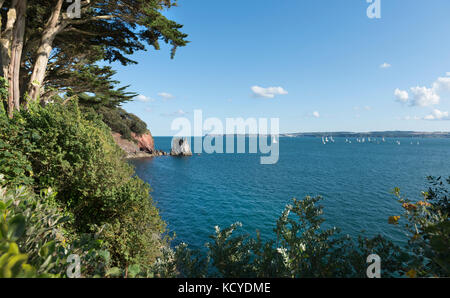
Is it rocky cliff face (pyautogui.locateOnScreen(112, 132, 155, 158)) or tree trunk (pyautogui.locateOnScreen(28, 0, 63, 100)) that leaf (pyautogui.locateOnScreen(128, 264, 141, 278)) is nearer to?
tree trunk (pyautogui.locateOnScreen(28, 0, 63, 100))

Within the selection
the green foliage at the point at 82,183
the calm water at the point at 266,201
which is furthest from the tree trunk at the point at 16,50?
the calm water at the point at 266,201

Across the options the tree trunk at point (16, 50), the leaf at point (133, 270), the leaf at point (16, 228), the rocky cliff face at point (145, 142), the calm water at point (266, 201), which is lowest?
the calm water at point (266, 201)

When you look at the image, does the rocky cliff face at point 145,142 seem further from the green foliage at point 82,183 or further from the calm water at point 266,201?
the green foliage at point 82,183

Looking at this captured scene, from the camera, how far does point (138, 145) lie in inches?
2584

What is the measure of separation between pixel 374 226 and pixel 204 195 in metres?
19.8

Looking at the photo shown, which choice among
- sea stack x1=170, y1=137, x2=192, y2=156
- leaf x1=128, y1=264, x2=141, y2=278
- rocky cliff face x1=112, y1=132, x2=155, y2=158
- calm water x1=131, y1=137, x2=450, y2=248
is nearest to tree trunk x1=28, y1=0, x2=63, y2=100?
leaf x1=128, y1=264, x2=141, y2=278

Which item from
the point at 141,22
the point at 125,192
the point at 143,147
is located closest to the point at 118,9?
the point at 141,22

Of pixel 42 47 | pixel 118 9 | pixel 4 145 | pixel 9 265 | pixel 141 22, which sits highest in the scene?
pixel 118 9

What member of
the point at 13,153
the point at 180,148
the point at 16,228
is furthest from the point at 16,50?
the point at 180,148

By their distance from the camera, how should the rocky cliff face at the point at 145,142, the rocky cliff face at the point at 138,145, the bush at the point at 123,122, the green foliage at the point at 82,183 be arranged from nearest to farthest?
the green foliage at the point at 82,183 < the bush at the point at 123,122 < the rocky cliff face at the point at 138,145 < the rocky cliff face at the point at 145,142

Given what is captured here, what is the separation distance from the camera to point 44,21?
11.0m

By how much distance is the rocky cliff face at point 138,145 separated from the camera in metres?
57.4

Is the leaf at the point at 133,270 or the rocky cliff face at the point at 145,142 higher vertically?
the rocky cliff face at the point at 145,142
